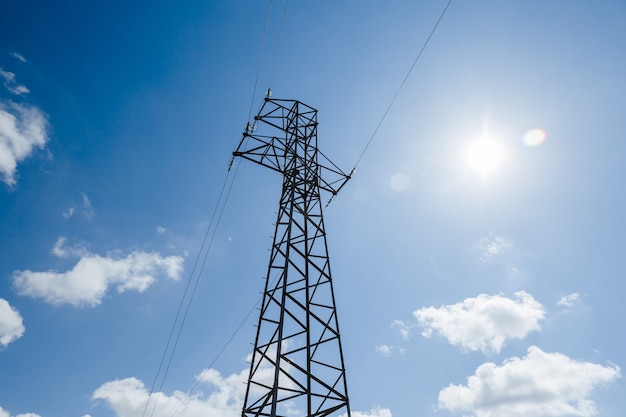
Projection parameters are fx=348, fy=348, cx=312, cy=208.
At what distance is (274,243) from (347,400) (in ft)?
18.2

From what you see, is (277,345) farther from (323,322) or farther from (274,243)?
(274,243)

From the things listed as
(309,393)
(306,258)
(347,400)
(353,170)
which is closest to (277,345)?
(309,393)

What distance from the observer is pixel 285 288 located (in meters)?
10.7

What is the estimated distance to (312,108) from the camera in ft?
57.1

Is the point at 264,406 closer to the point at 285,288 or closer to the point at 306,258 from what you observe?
the point at 285,288

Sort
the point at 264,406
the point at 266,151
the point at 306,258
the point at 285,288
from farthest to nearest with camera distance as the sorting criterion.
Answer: the point at 266,151 < the point at 306,258 < the point at 285,288 < the point at 264,406

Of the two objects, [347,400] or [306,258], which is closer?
[347,400]

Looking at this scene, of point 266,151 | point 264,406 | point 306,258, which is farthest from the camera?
point 266,151

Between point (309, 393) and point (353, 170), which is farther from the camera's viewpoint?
point (353, 170)

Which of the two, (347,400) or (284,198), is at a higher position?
(284,198)

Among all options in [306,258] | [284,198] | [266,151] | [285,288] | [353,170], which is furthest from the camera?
[353,170]

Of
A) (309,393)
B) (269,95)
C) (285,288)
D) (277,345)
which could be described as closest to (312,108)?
(269,95)

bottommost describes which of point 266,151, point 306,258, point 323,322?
point 323,322

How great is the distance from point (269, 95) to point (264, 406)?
1336 centimetres
